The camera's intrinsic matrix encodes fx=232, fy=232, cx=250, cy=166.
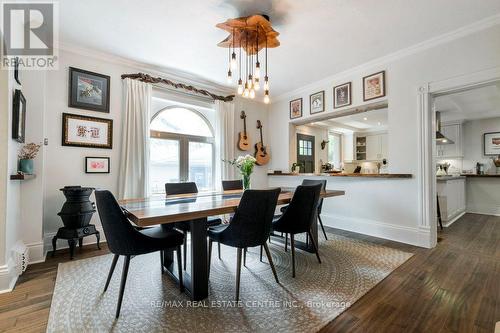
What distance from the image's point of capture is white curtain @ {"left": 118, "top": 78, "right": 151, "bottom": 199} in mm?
3352

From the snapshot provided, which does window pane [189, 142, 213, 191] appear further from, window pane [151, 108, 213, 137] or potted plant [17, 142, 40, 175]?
potted plant [17, 142, 40, 175]

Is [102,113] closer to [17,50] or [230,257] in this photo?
[17,50]

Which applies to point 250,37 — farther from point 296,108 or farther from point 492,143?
point 492,143

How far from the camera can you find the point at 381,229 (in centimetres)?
349

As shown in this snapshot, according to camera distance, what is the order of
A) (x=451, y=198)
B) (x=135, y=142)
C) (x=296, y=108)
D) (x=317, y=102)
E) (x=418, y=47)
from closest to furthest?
1. (x=418, y=47)
2. (x=135, y=142)
3. (x=317, y=102)
4. (x=451, y=198)
5. (x=296, y=108)

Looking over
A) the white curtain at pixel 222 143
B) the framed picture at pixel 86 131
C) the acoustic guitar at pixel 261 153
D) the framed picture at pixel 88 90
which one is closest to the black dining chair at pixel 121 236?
the framed picture at pixel 86 131

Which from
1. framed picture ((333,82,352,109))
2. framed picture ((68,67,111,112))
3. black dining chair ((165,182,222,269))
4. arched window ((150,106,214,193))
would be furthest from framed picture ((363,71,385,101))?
framed picture ((68,67,111,112))

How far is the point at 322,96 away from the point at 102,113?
11.8 feet

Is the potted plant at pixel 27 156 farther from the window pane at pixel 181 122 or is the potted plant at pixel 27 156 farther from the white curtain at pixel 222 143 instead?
the white curtain at pixel 222 143

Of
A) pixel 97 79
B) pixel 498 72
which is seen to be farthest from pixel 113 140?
pixel 498 72

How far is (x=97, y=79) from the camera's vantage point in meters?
3.24

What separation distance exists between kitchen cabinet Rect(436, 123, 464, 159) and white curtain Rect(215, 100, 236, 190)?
6.11m

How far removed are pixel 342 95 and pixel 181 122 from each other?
2.86 meters

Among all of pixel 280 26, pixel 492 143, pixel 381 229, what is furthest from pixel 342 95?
pixel 492 143
